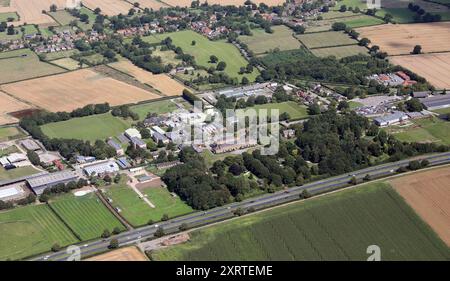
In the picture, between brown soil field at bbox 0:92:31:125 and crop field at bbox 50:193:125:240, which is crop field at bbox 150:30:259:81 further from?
crop field at bbox 50:193:125:240

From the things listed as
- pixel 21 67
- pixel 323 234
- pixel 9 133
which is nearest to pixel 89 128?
pixel 9 133

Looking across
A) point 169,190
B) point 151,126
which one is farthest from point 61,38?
point 169,190

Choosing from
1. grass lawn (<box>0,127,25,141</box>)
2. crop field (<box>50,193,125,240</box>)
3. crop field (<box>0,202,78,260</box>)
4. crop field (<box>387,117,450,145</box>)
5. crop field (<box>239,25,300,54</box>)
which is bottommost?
crop field (<box>0,202,78,260</box>)

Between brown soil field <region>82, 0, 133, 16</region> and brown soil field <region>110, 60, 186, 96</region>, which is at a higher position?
brown soil field <region>82, 0, 133, 16</region>

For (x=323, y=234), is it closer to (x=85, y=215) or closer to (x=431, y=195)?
(x=431, y=195)

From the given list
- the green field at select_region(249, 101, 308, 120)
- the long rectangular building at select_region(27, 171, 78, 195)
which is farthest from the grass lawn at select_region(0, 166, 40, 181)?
the green field at select_region(249, 101, 308, 120)

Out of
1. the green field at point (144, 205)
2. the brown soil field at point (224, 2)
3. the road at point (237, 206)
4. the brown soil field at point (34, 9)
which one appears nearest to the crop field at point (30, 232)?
the road at point (237, 206)

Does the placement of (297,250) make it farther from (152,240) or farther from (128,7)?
(128,7)

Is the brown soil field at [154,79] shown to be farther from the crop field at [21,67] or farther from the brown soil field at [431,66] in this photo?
the brown soil field at [431,66]
